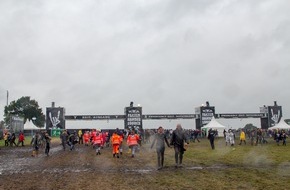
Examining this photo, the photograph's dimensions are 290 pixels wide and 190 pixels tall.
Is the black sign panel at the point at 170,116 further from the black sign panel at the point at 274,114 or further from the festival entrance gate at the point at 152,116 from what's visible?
the black sign panel at the point at 274,114

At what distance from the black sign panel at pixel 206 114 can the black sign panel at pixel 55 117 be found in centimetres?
2673

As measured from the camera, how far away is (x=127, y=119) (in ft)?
205

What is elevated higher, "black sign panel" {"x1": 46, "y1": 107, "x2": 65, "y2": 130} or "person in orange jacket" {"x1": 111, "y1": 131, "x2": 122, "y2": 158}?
"black sign panel" {"x1": 46, "y1": 107, "x2": 65, "y2": 130}

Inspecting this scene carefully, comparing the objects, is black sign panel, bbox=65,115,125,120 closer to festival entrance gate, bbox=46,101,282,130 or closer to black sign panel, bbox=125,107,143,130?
festival entrance gate, bbox=46,101,282,130

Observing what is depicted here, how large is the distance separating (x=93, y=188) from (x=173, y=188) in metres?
2.55

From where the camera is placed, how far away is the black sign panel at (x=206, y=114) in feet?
217

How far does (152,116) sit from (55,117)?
1920 centimetres

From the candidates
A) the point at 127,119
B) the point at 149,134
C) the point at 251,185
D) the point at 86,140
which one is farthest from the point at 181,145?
the point at 127,119

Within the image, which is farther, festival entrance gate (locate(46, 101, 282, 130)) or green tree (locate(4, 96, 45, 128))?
green tree (locate(4, 96, 45, 128))

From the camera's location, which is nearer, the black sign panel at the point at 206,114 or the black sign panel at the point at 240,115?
the black sign panel at the point at 206,114

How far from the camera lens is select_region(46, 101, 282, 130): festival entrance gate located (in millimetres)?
62406

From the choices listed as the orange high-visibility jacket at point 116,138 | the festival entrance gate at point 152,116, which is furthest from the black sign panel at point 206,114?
the orange high-visibility jacket at point 116,138

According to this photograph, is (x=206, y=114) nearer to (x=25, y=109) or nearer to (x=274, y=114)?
(x=274, y=114)

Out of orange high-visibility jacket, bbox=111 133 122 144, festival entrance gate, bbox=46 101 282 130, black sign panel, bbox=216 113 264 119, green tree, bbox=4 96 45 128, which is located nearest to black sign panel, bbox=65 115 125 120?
festival entrance gate, bbox=46 101 282 130
